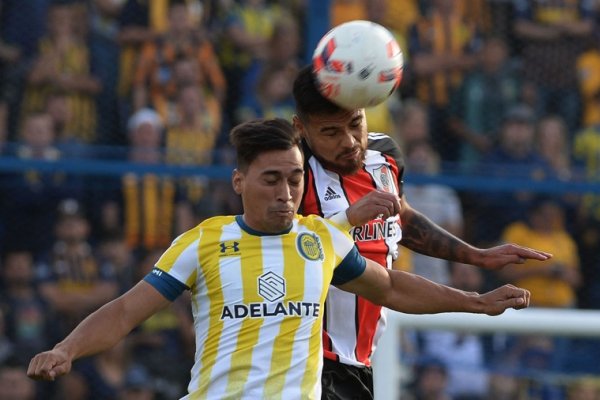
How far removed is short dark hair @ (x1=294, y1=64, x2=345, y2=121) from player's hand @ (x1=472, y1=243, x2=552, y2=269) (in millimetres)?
748

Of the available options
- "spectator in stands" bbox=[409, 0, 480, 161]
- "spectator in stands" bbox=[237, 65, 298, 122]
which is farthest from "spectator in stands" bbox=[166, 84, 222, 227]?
"spectator in stands" bbox=[409, 0, 480, 161]

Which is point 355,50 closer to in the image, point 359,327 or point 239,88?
point 359,327

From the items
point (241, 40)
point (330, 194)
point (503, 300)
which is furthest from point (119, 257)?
point (503, 300)

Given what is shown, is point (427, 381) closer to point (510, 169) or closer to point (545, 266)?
point (545, 266)

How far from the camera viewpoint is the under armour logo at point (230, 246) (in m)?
3.62

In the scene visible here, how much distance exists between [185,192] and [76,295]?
3.09 ft

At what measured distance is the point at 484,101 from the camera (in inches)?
338

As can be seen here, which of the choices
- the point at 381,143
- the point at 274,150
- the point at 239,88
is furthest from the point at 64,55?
the point at 274,150

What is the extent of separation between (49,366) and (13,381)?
166 inches

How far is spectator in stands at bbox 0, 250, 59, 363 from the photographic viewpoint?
7250mm

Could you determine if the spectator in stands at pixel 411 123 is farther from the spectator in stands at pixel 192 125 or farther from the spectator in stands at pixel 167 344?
the spectator in stands at pixel 167 344

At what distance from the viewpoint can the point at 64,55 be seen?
785cm

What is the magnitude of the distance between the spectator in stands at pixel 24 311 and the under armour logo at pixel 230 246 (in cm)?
392

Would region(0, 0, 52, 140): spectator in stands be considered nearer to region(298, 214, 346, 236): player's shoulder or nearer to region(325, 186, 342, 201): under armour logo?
region(325, 186, 342, 201): under armour logo
